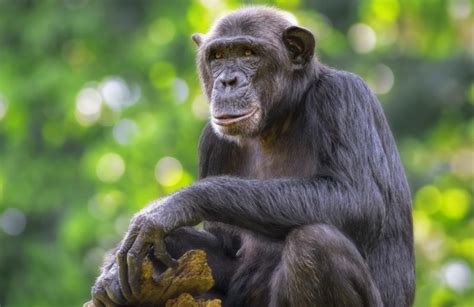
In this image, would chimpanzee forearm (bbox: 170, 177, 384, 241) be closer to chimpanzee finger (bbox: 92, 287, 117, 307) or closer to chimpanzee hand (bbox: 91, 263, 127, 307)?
chimpanzee hand (bbox: 91, 263, 127, 307)

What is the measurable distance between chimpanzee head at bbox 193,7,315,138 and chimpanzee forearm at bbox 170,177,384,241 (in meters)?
0.64

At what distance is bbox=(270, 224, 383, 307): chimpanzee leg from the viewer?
7793 millimetres

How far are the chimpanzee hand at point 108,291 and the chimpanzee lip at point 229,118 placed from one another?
1.23 m

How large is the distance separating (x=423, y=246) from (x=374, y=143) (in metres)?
12.7

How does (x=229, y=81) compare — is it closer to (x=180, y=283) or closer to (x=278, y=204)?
(x=278, y=204)

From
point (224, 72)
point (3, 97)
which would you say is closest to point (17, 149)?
point (3, 97)

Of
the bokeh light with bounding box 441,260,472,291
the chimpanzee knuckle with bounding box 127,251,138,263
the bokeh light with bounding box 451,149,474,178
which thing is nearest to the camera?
the chimpanzee knuckle with bounding box 127,251,138,263

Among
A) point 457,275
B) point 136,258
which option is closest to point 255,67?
point 136,258

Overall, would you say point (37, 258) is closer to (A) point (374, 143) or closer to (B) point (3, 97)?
(B) point (3, 97)

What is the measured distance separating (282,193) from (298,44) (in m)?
1.23

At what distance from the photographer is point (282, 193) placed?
8.17 metres

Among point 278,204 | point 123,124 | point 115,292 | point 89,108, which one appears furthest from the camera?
point 89,108

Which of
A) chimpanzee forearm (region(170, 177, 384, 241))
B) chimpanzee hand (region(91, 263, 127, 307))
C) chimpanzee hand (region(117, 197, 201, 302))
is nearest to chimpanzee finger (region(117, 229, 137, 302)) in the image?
chimpanzee hand (region(117, 197, 201, 302))

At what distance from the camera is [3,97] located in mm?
19188
